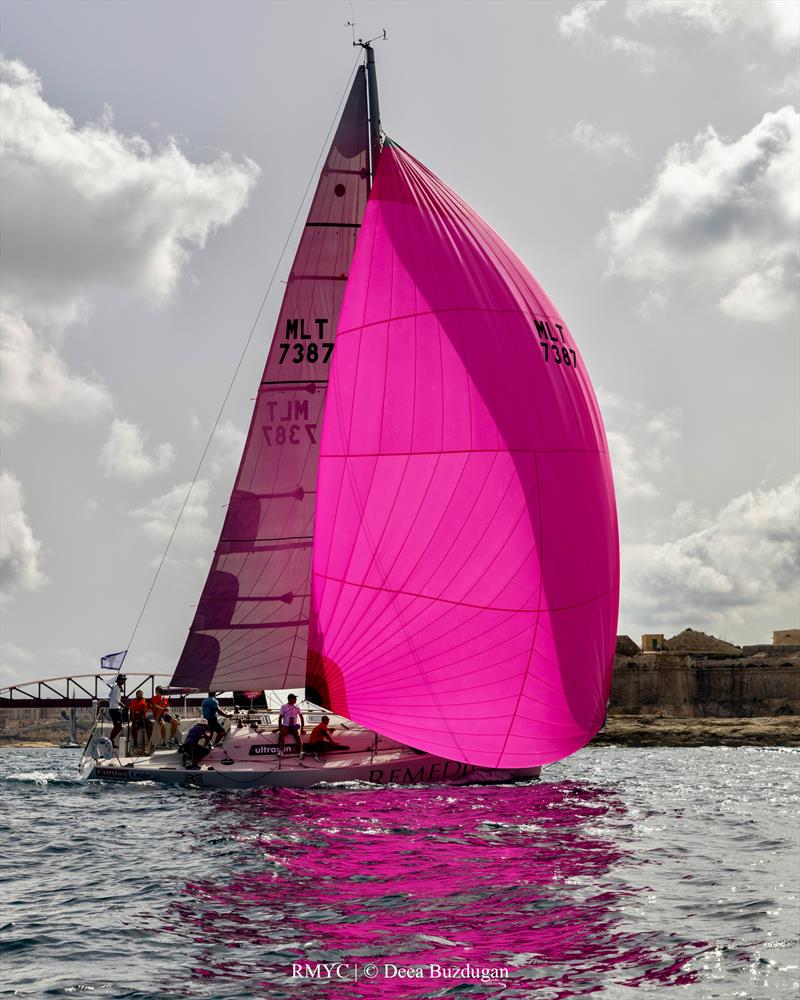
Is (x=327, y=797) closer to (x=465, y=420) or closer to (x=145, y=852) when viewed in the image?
(x=145, y=852)

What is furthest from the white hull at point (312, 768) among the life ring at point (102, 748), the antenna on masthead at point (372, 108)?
the antenna on masthead at point (372, 108)

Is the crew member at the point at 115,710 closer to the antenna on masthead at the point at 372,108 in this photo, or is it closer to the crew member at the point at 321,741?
the crew member at the point at 321,741

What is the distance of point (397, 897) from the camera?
490 inches

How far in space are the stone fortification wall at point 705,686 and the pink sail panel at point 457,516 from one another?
4742cm

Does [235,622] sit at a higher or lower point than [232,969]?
higher

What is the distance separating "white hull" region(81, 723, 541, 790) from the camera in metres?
22.6

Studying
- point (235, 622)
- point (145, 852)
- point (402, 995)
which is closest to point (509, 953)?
point (402, 995)

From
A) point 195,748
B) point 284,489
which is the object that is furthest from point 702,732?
point 195,748

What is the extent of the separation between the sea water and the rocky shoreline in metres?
32.4

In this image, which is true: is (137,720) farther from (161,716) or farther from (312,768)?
(312,768)

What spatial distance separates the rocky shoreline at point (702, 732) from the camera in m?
53.4

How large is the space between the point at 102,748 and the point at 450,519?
1132cm

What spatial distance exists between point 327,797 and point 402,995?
12470 millimetres

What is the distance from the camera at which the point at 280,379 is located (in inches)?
1037
